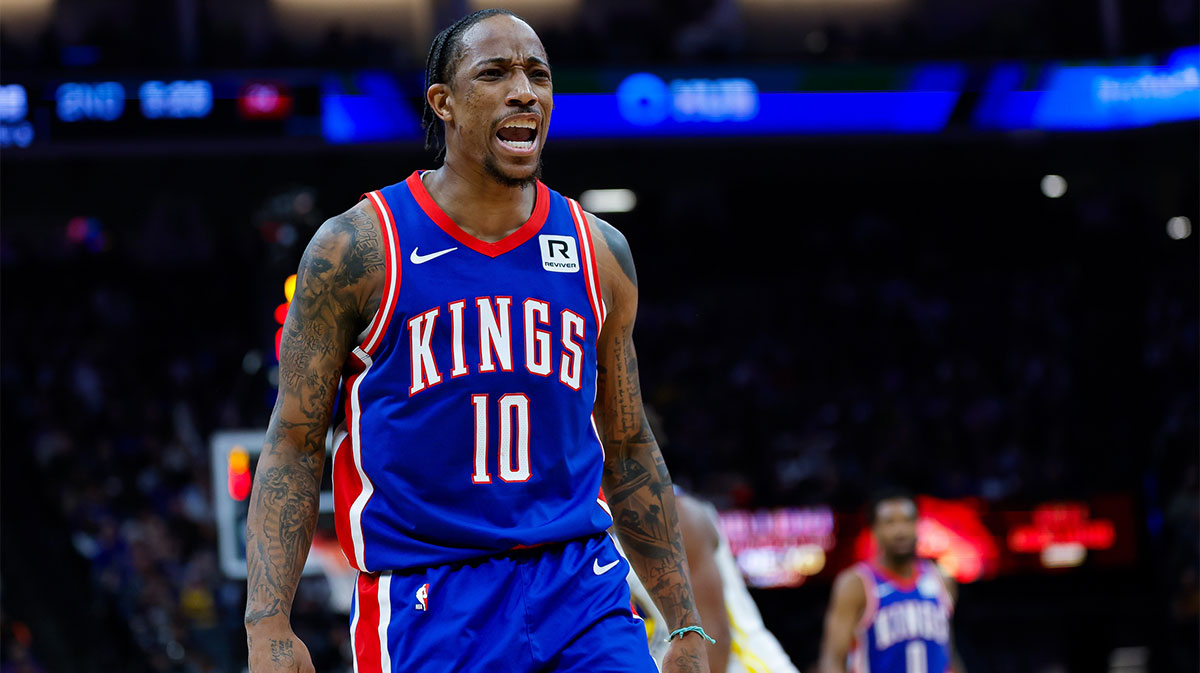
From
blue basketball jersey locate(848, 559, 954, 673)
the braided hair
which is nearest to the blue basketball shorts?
the braided hair

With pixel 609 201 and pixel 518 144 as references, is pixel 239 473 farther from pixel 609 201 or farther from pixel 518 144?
pixel 609 201

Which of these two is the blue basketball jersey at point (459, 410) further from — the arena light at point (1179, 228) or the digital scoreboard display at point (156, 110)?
the arena light at point (1179, 228)

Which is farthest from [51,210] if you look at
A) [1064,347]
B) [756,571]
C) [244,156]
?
[1064,347]

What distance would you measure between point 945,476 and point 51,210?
9.31 meters

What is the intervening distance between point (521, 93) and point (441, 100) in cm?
22

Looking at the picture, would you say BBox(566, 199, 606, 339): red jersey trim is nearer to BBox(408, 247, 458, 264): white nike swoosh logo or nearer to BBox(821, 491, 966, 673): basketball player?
BBox(408, 247, 458, 264): white nike swoosh logo

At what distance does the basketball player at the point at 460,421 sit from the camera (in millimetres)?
2709

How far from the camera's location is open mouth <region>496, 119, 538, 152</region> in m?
2.84

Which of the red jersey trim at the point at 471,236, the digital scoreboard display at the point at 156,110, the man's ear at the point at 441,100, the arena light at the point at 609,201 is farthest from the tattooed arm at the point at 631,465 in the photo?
the arena light at the point at 609,201

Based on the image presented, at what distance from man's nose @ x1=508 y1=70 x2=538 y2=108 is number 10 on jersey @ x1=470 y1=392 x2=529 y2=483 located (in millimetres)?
574

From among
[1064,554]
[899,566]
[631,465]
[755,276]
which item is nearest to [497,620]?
[631,465]

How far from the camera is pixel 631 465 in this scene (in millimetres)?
3119

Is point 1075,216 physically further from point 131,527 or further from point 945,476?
point 131,527

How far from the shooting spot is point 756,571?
14492 millimetres
